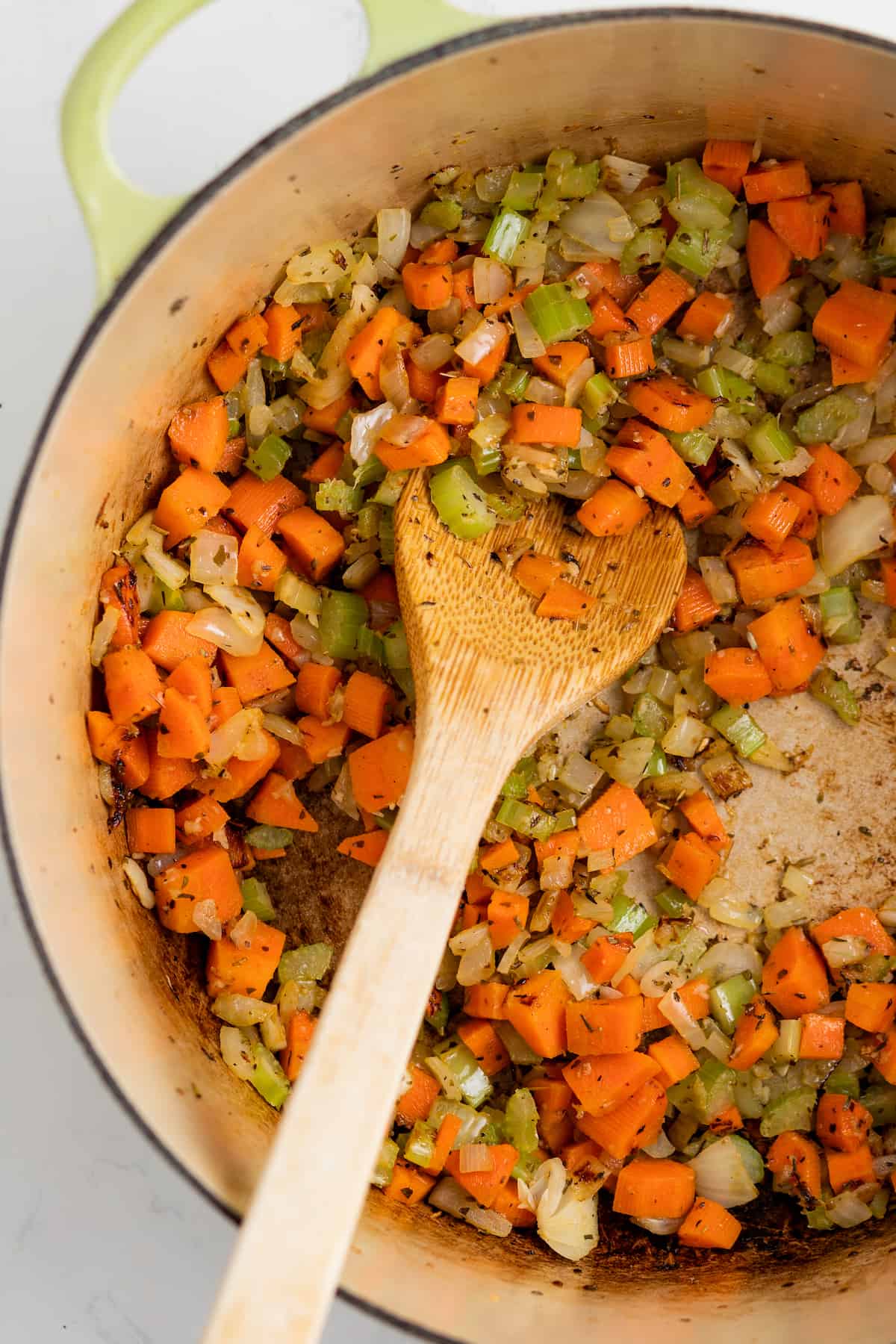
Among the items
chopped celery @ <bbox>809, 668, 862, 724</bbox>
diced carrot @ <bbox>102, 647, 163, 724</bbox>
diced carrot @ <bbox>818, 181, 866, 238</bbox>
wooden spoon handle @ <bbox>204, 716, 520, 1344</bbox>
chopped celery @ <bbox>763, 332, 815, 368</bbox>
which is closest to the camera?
wooden spoon handle @ <bbox>204, 716, 520, 1344</bbox>

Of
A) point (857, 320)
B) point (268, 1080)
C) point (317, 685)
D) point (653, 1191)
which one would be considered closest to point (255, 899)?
point (268, 1080)

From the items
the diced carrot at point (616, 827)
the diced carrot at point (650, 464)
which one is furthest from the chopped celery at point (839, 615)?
the diced carrot at point (616, 827)

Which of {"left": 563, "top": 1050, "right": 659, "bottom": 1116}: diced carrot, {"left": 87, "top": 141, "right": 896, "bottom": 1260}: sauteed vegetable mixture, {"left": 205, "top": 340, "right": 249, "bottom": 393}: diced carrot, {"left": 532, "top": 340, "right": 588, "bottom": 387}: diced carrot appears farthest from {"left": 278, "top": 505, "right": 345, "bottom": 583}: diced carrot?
{"left": 563, "top": 1050, "right": 659, "bottom": 1116}: diced carrot

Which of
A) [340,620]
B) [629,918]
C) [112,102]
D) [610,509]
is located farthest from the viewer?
[629,918]

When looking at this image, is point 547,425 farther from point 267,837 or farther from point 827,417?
point 267,837

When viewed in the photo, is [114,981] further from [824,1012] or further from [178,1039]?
[824,1012]

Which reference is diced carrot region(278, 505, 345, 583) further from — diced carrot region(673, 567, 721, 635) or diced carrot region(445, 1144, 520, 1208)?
diced carrot region(445, 1144, 520, 1208)

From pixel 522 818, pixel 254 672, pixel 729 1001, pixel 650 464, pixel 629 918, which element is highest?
pixel 650 464
